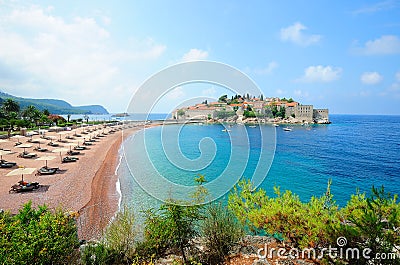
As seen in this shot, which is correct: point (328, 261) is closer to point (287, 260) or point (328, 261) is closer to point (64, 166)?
point (287, 260)

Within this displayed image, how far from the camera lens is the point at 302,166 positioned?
26578 millimetres

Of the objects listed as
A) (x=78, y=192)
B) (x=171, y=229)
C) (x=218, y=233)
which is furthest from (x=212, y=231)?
(x=78, y=192)

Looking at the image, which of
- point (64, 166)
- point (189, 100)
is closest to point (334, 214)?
point (189, 100)

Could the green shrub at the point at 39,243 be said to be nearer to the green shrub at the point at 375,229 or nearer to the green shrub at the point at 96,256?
the green shrub at the point at 96,256

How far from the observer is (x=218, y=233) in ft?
18.9

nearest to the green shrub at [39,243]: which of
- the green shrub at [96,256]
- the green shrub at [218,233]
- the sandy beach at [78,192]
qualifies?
the green shrub at [96,256]

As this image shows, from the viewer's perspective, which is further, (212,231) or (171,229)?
(212,231)

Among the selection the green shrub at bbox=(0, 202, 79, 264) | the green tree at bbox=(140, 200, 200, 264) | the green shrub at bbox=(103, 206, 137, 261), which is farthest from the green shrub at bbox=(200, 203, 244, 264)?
the green shrub at bbox=(0, 202, 79, 264)

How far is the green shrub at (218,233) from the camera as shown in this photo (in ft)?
18.6

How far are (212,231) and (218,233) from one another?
0.17m

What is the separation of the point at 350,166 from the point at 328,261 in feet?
89.2

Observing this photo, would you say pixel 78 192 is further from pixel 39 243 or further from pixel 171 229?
pixel 171 229

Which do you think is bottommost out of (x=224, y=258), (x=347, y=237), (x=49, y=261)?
(x=224, y=258)

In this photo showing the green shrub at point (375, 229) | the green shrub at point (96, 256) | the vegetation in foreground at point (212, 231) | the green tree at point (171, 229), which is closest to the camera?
the green shrub at point (375, 229)
